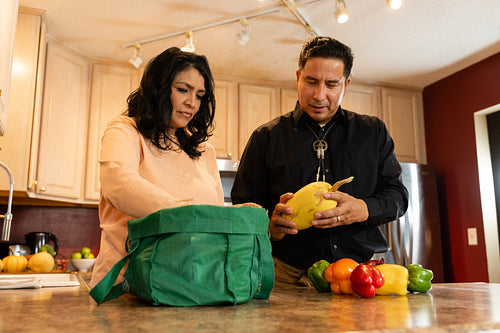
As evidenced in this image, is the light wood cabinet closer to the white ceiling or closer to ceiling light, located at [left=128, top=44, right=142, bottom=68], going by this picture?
the white ceiling

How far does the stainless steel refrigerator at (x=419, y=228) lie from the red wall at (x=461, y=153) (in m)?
0.15

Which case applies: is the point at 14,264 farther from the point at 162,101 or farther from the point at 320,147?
the point at 320,147

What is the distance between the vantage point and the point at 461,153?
3555 millimetres

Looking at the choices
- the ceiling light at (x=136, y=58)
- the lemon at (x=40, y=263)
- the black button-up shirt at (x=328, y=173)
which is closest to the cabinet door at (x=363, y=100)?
the ceiling light at (x=136, y=58)

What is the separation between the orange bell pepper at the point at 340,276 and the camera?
991 mm

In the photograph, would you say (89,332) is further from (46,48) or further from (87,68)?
(87,68)

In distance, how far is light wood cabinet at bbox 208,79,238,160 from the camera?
3516mm

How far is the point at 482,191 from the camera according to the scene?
335 centimetres

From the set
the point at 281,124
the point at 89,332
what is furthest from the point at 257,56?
the point at 89,332

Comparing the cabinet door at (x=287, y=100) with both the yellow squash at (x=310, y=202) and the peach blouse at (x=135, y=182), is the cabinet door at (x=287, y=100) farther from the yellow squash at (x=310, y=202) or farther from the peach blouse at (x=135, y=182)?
the yellow squash at (x=310, y=202)

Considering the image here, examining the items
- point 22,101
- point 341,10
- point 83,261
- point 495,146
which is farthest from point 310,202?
point 495,146

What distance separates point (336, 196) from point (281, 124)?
537 millimetres

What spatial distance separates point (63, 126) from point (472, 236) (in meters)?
3.12

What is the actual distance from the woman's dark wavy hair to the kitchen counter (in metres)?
0.44
